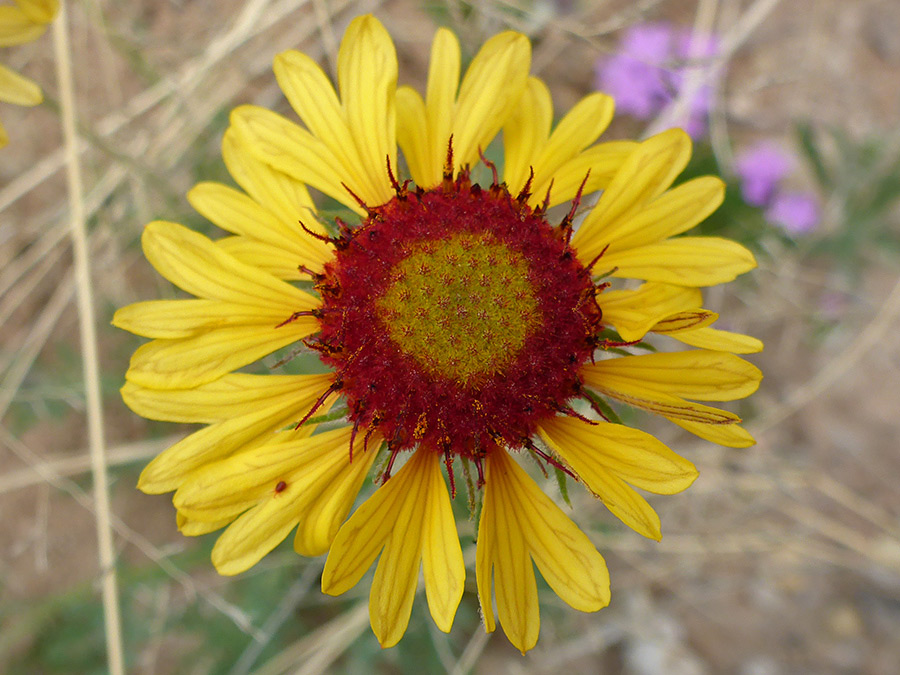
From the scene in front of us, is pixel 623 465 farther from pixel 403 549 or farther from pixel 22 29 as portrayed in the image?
pixel 22 29

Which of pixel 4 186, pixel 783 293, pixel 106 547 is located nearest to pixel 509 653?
pixel 106 547

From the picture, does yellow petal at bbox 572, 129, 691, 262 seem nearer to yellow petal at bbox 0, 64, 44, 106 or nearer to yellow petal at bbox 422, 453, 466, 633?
yellow petal at bbox 422, 453, 466, 633

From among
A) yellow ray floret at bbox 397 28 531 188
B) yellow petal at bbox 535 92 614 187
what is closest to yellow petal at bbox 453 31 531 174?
yellow ray floret at bbox 397 28 531 188

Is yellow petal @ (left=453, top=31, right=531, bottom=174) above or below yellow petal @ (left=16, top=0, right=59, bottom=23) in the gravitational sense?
below

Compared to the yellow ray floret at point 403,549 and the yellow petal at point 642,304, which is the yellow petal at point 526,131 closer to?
the yellow petal at point 642,304

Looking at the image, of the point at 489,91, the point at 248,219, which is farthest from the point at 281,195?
the point at 489,91

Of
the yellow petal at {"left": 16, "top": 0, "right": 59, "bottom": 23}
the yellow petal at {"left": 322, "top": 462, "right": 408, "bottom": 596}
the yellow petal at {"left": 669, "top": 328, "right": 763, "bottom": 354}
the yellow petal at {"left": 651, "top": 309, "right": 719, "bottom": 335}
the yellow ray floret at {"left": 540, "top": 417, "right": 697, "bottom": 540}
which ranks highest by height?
the yellow petal at {"left": 16, "top": 0, "right": 59, "bottom": 23}
